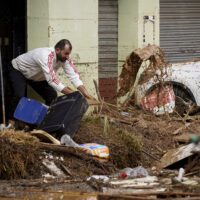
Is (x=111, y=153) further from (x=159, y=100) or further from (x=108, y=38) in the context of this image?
(x=108, y=38)

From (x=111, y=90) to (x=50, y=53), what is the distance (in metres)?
3.56

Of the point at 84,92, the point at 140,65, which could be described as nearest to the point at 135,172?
the point at 84,92

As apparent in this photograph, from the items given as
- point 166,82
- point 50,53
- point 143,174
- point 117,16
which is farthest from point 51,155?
point 117,16

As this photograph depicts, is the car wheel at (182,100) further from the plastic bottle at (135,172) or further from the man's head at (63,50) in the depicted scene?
the plastic bottle at (135,172)

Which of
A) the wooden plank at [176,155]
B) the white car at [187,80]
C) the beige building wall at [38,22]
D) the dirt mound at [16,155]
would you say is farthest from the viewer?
the white car at [187,80]

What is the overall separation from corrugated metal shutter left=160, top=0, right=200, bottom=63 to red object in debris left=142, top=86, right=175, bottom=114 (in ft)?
5.51

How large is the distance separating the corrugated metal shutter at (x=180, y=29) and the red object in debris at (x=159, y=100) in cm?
168

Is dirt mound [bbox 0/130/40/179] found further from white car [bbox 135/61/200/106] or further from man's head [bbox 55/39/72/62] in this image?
white car [bbox 135/61/200/106]

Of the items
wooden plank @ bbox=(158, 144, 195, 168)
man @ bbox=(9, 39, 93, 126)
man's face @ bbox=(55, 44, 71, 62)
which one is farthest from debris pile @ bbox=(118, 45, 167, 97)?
wooden plank @ bbox=(158, 144, 195, 168)

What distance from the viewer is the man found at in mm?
9680

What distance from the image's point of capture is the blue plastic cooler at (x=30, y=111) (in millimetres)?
9516

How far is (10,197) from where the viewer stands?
6953 mm

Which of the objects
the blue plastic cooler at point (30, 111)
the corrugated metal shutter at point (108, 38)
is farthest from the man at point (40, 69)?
the corrugated metal shutter at point (108, 38)

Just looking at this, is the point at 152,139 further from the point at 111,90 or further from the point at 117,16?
the point at 117,16
